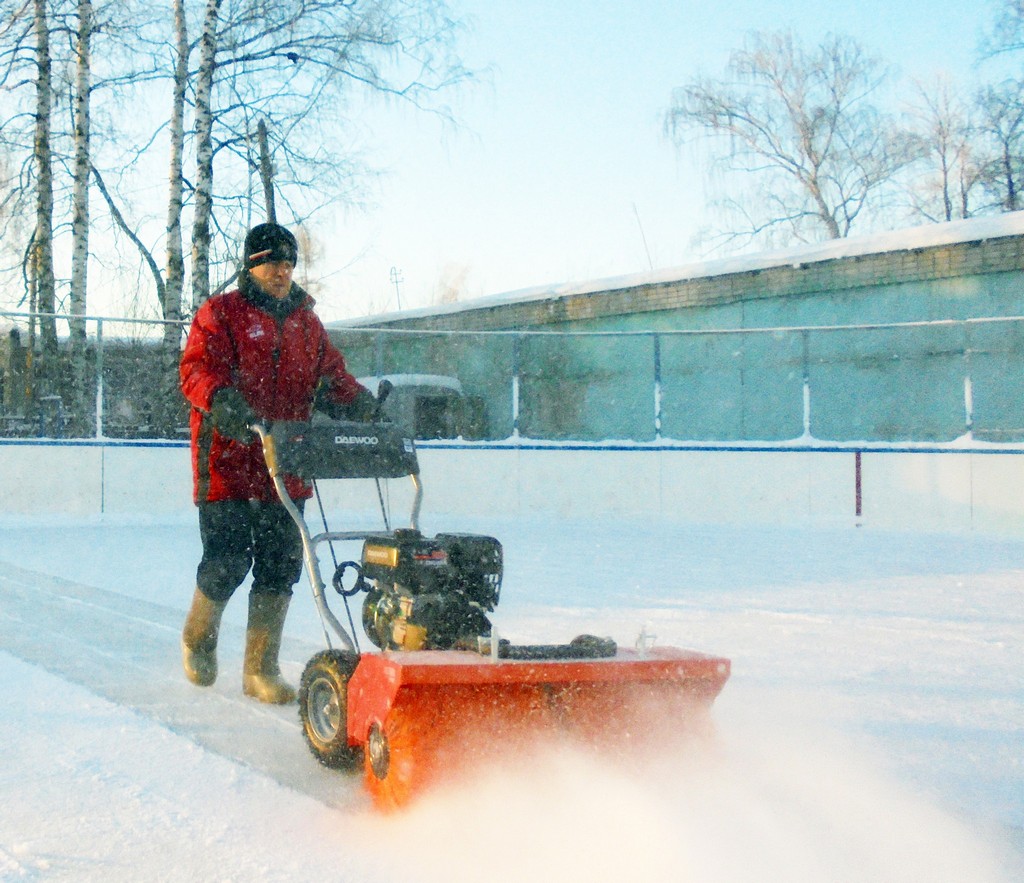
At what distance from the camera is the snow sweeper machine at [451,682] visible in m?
2.80

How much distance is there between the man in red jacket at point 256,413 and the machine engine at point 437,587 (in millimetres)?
765

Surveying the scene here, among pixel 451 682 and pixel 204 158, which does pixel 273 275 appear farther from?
pixel 204 158

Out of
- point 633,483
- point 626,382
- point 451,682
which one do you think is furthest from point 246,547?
point 626,382

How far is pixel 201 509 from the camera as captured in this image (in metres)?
3.94

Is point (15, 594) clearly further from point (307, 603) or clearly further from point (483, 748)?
point (483, 748)

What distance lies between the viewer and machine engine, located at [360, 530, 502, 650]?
10.1ft

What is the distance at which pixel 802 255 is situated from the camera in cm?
1448

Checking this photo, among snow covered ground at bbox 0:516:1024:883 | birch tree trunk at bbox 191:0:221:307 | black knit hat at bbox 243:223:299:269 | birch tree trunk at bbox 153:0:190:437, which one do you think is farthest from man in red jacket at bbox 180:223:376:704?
birch tree trunk at bbox 191:0:221:307

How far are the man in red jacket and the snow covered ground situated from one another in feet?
0.93

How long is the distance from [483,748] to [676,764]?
517 millimetres

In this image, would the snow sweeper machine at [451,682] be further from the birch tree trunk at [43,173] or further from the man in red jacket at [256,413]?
Answer: the birch tree trunk at [43,173]

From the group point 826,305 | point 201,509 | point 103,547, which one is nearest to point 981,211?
point 826,305

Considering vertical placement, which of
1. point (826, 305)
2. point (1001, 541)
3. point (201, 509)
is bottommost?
point (1001, 541)

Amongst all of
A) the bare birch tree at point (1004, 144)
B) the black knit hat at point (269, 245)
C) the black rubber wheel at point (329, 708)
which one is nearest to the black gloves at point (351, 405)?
the black knit hat at point (269, 245)
